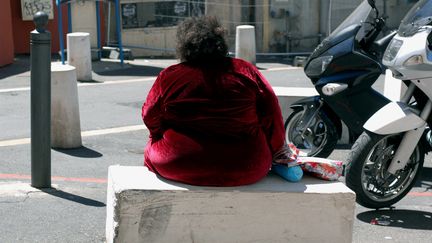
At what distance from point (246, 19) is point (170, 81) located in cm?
1371

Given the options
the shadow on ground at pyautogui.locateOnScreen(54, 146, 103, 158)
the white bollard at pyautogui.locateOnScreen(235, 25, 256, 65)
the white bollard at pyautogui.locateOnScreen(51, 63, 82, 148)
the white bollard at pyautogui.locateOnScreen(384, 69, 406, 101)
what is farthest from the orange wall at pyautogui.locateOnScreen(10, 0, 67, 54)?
the white bollard at pyautogui.locateOnScreen(384, 69, 406, 101)

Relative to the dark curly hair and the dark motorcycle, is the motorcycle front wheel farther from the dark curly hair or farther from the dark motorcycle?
the dark curly hair

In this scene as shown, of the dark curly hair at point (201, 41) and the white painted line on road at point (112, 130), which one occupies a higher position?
the dark curly hair at point (201, 41)

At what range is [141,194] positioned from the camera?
13.3 ft

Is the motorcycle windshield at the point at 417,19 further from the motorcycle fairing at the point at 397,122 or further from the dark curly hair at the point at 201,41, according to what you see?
the dark curly hair at the point at 201,41

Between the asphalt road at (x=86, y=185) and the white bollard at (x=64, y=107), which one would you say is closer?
the asphalt road at (x=86, y=185)

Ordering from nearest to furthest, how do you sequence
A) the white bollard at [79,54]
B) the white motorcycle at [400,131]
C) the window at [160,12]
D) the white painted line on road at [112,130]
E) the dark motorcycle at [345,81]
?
1. the white motorcycle at [400,131]
2. the dark motorcycle at [345,81]
3. the white painted line on road at [112,130]
4. the white bollard at [79,54]
5. the window at [160,12]

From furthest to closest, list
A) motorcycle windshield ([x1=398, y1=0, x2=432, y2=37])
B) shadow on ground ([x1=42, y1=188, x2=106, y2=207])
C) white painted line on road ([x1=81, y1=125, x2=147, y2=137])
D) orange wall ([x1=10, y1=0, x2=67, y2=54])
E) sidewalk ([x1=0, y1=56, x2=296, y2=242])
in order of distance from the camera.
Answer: orange wall ([x1=10, y1=0, x2=67, y2=54]) → white painted line on road ([x1=81, y1=125, x2=147, y2=137]) → shadow on ground ([x1=42, y1=188, x2=106, y2=207]) → motorcycle windshield ([x1=398, y1=0, x2=432, y2=37]) → sidewalk ([x1=0, y1=56, x2=296, y2=242])

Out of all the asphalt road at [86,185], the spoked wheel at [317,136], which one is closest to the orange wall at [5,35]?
the asphalt road at [86,185]

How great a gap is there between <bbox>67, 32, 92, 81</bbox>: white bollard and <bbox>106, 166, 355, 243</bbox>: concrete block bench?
28.3 feet

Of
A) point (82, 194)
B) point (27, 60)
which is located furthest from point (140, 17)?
point (82, 194)

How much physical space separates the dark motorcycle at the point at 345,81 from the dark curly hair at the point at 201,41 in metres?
2.32

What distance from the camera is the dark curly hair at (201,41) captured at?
14.0 feet

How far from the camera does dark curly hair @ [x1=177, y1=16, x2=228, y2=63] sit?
4262 mm
